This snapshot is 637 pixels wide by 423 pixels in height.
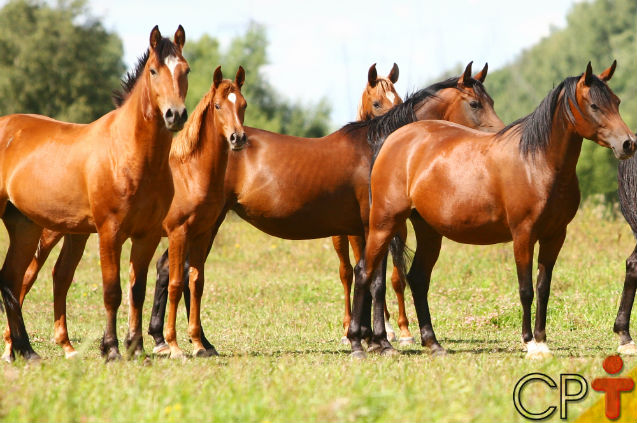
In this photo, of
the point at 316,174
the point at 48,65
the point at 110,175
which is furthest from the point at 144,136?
the point at 48,65

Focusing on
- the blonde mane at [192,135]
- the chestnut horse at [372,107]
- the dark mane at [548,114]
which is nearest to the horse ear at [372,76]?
the chestnut horse at [372,107]

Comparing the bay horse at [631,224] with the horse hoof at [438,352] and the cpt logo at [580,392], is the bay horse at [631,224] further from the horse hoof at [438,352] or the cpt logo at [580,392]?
the cpt logo at [580,392]

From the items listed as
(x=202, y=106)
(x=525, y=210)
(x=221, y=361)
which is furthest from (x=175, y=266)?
(x=525, y=210)

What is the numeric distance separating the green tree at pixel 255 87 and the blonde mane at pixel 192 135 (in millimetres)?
36588

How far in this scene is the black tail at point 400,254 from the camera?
8.38 meters

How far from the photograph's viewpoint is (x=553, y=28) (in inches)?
2249

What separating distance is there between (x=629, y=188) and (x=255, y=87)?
43.9 metres

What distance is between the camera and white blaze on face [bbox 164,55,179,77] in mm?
6395

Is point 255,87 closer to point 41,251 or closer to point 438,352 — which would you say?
point 41,251

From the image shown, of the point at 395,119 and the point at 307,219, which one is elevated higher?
the point at 395,119

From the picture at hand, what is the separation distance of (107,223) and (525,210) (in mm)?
3462

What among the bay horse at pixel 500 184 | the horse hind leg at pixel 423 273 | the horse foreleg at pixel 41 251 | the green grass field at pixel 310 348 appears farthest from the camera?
the horse foreleg at pixel 41 251

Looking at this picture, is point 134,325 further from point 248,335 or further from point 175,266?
point 248,335

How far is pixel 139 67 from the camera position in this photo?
22.5 ft
